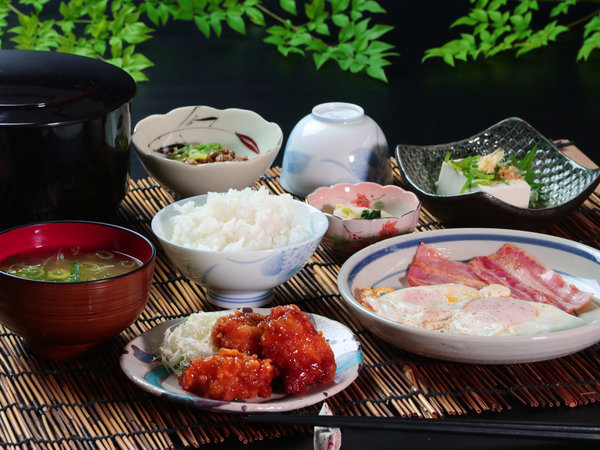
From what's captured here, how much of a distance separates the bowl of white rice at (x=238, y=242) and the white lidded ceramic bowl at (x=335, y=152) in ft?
1.56

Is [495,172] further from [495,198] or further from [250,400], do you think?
[250,400]

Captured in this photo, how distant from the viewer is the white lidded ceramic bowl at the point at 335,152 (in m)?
2.36

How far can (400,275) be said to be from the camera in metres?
1.93

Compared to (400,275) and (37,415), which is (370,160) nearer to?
(400,275)

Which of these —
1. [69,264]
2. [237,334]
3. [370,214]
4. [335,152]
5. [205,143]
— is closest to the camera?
[237,334]

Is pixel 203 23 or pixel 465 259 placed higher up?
pixel 465 259

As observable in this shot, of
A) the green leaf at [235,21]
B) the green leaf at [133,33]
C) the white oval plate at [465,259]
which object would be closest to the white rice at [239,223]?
the white oval plate at [465,259]

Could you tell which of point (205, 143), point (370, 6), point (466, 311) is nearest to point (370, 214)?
point (466, 311)

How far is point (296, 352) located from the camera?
1.45m

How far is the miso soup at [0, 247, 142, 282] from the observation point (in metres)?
1.59

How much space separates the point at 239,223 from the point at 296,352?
420 millimetres

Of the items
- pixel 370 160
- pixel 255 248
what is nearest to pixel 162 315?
pixel 255 248

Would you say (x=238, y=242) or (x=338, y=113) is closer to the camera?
(x=238, y=242)

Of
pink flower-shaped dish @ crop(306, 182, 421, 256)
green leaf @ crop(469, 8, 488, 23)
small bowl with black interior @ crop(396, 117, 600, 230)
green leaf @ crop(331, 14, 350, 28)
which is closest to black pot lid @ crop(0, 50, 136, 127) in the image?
pink flower-shaped dish @ crop(306, 182, 421, 256)
